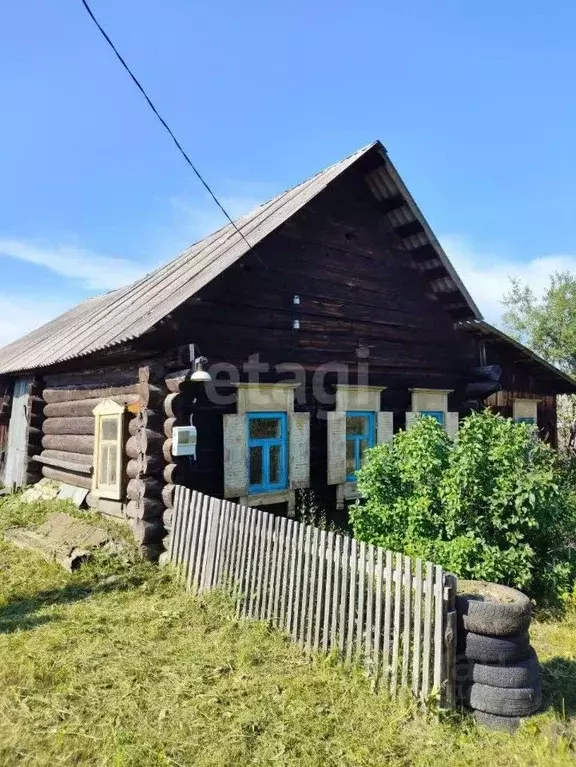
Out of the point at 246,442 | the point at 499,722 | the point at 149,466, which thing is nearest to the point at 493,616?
the point at 499,722

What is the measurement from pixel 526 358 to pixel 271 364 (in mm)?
7758

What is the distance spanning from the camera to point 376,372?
10547 mm

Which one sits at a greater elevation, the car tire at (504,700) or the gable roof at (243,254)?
the gable roof at (243,254)

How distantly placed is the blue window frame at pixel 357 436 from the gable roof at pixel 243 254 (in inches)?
132

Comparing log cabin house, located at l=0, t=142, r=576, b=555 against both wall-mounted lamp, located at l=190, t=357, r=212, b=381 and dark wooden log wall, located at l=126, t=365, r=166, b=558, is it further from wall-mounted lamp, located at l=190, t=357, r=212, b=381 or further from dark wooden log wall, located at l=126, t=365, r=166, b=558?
wall-mounted lamp, located at l=190, t=357, r=212, b=381

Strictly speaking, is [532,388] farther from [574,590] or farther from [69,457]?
[69,457]

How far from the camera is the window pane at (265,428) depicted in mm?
8695

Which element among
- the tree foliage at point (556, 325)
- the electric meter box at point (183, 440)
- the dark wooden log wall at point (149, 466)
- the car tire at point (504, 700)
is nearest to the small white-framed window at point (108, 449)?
the dark wooden log wall at point (149, 466)

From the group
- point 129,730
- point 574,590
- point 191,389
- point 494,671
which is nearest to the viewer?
point 129,730

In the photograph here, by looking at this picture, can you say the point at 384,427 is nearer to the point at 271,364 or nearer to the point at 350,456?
the point at 350,456

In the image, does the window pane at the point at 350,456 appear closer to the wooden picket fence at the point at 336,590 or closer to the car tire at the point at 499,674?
the wooden picket fence at the point at 336,590

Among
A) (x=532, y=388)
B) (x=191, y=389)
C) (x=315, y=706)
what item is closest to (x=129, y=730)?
(x=315, y=706)

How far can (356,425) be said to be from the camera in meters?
10.2

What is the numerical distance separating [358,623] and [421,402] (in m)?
7.00
